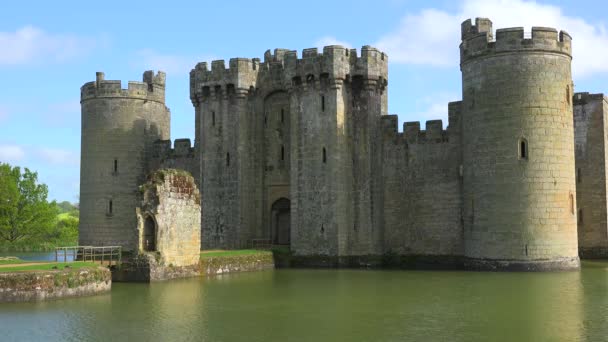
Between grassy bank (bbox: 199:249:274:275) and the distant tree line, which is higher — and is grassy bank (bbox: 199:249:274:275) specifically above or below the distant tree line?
below

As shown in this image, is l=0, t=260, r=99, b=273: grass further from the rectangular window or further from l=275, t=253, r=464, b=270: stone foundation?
the rectangular window

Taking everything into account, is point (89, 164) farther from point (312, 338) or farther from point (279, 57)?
point (312, 338)

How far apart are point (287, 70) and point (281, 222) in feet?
25.0

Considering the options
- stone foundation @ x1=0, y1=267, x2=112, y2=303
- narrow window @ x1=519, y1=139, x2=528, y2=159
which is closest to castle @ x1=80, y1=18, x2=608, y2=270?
narrow window @ x1=519, y1=139, x2=528, y2=159

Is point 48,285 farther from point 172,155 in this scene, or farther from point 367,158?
point 172,155

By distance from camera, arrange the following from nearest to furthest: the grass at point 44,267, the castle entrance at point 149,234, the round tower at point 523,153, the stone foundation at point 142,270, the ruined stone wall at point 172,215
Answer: the grass at point 44,267, the stone foundation at point 142,270, the ruined stone wall at point 172,215, the castle entrance at point 149,234, the round tower at point 523,153

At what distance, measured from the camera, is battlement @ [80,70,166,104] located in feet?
119

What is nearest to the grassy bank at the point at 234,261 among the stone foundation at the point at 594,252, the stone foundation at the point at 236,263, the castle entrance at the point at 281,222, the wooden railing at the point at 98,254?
the stone foundation at the point at 236,263

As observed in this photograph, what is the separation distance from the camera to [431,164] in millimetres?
31078

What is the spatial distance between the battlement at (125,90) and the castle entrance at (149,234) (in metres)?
13.9

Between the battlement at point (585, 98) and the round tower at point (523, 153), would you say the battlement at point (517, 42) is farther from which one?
the battlement at point (585, 98)

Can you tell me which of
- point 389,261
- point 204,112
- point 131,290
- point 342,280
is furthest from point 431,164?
point 131,290

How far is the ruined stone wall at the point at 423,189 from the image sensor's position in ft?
100

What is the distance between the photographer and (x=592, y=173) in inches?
1299
